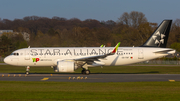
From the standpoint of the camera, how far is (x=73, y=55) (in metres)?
28.3

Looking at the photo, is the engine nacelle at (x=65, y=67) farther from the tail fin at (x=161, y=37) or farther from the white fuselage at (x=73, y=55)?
the tail fin at (x=161, y=37)

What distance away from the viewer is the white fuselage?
2831cm

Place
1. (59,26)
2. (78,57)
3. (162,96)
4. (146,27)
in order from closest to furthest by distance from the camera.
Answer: (162,96) → (78,57) → (146,27) → (59,26)

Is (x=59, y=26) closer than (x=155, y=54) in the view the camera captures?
No

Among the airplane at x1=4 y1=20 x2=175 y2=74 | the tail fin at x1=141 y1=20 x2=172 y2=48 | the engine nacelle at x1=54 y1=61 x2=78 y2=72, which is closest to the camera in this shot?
the engine nacelle at x1=54 y1=61 x2=78 y2=72

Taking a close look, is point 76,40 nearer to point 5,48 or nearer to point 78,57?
point 5,48

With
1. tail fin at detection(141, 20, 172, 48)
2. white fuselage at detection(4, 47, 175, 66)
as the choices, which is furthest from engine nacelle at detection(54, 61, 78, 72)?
tail fin at detection(141, 20, 172, 48)

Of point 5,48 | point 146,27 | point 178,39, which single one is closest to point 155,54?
point 146,27

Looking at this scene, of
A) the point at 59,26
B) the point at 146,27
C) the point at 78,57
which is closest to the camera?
the point at 78,57

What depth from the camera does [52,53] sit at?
93.4ft

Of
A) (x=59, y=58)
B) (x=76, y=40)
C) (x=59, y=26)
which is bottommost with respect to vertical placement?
(x=59, y=58)

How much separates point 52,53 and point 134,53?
31.3 ft

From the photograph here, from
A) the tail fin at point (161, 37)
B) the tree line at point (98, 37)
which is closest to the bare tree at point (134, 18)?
the tree line at point (98, 37)

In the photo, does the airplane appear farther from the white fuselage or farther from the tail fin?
the tail fin
